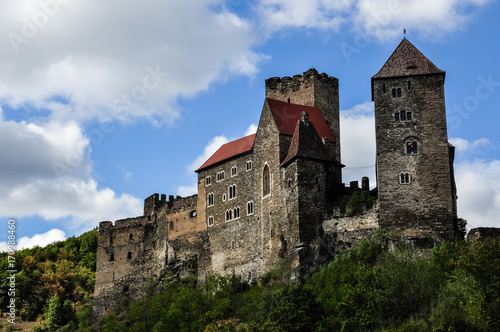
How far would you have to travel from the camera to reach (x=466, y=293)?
54.9 m

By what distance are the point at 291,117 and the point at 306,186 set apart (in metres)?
9.75

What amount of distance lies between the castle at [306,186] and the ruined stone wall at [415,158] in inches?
3.3

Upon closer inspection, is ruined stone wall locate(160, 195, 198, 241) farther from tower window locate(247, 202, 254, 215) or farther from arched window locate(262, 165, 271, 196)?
arched window locate(262, 165, 271, 196)

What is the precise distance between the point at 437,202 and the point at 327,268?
10.8 m

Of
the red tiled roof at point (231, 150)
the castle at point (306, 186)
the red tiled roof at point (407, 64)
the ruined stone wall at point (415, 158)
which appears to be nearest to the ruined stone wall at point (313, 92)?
the castle at point (306, 186)

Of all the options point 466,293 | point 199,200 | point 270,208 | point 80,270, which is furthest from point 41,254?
point 466,293

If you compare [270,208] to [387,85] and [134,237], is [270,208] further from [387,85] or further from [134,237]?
[134,237]

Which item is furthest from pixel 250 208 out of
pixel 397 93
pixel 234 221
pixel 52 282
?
pixel 52 282

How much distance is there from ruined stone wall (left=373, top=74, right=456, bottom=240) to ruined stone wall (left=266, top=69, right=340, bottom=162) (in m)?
14.6

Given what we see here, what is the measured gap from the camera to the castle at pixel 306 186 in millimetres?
69312

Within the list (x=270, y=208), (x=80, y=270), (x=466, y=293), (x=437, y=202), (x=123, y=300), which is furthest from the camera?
(x=80, y=270)

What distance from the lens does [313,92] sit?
8675 centimetres

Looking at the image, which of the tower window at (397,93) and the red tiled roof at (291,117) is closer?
the tower window at (397,93)

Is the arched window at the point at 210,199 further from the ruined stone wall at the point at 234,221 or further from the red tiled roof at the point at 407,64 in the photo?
the red tiled roof at the point at 407,64
